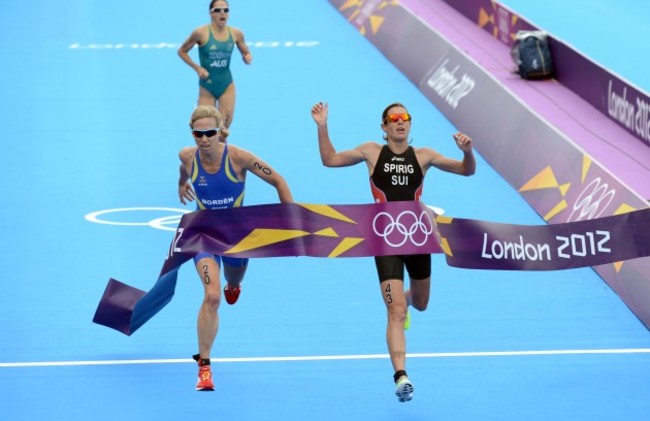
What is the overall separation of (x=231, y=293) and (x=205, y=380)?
2.11 m

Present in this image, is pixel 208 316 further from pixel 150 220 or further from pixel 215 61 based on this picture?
pixel 215 61

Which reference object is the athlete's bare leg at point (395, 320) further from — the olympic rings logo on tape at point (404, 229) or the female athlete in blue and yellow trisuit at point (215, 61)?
the female athlete in blue and yellow trisuit at point (215, 61)

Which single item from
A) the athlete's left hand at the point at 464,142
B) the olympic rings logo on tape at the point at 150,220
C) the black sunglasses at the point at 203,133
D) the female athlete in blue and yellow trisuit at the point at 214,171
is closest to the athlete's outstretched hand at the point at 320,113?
the female athlete in blue and yellow trisuit at the point at 214,171

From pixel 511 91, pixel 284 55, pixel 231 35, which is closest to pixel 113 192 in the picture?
pixel 231 35

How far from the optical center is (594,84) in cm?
1850

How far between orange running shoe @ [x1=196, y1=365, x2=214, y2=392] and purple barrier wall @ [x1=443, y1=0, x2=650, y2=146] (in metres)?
8.02

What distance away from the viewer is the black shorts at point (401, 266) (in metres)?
10.5

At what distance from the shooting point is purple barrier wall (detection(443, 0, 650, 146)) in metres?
16.6

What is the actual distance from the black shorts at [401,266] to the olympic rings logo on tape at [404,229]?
14cm

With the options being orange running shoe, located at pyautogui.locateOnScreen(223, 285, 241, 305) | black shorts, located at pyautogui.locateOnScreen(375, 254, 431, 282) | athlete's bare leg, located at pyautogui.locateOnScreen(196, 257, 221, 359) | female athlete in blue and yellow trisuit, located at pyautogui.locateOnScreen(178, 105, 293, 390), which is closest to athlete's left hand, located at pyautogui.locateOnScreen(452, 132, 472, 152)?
black shorts, located at pyautogui.locateOnScreen(375, 254, 431, 282)

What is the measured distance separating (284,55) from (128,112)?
18.1ft

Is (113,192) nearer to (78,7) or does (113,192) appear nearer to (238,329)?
(238,329)

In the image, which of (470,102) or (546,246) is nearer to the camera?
(546,246)

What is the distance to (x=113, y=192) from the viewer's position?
55.1 ft
